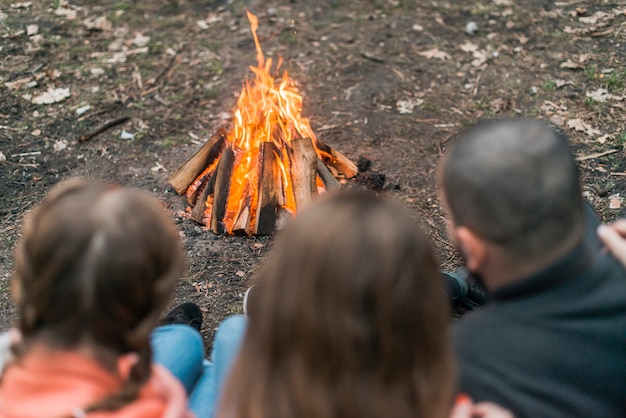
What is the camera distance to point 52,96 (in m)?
5.66

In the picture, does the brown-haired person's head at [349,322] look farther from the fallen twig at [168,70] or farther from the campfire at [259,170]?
the fallen twig at [168,70]

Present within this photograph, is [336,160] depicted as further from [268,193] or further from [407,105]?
[407,105]

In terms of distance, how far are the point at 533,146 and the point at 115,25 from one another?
6.10 meters

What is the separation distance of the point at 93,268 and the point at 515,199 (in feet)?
4.13

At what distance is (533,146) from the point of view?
1.86 m

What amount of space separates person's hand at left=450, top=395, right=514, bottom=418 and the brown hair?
96 centimetres

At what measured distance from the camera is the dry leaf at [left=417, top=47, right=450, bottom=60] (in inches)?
240

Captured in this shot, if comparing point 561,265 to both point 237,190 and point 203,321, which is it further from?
point 237,190

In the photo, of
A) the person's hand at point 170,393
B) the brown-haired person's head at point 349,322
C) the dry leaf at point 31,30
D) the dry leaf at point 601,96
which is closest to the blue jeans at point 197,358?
the person's hand at point 170,393

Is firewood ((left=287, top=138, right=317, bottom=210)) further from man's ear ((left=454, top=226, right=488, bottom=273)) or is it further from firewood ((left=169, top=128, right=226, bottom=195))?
man's ear ((left=454, top=226, right=488, bottom=273))

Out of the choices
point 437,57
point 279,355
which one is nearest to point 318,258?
point 279,355

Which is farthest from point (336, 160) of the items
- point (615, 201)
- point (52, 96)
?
point (52, 96)

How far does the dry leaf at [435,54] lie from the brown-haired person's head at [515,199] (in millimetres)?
4416

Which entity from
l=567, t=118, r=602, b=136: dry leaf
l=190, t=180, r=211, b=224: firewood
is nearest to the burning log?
l=190, t=180, r=211, b=224: firewood
